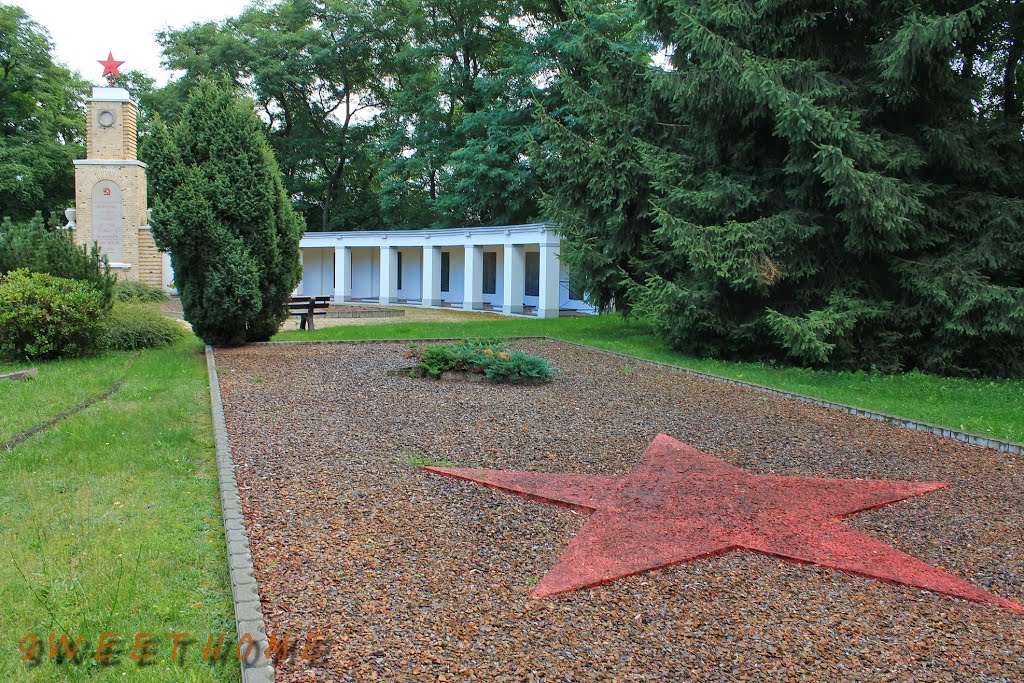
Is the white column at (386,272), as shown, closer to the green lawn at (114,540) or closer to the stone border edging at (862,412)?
the stone border edging at (862,412)

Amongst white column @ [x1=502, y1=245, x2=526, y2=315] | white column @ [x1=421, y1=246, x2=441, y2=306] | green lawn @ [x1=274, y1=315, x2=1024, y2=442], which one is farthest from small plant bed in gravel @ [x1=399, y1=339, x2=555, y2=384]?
white column @ [x1=421, y1=246, x2=441, y2=306]

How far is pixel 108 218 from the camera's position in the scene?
2738 cm

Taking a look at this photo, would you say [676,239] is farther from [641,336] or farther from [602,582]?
[602,582]

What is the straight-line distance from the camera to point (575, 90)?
53.9ft

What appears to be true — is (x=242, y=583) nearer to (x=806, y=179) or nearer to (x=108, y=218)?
(x=806, y=179)

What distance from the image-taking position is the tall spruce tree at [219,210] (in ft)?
39.9

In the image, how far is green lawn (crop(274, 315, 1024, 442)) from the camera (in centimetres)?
900

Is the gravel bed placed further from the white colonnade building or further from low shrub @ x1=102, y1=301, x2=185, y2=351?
the white colonnade building

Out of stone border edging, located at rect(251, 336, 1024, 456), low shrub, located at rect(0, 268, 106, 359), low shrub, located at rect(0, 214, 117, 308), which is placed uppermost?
low shrub, located at rect(0, 214, 117, 308)

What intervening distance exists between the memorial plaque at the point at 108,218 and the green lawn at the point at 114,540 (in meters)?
21.3

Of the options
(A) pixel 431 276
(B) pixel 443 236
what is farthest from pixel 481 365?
A: (A) pixel 431 276

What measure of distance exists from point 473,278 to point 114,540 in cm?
2319

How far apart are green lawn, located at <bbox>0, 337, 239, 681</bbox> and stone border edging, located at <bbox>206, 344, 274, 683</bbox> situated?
7 cm

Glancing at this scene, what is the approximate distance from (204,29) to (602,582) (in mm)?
41092
